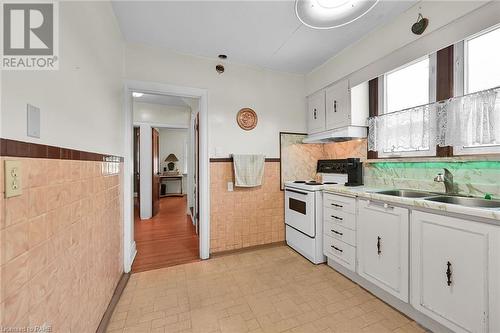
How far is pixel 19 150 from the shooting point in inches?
26.4

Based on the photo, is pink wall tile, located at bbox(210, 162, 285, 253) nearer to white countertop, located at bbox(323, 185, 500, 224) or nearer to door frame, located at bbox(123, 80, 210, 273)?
door frame, located at bbox(123, 80, 210, 273)

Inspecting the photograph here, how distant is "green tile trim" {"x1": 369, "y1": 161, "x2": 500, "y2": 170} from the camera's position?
1.58m

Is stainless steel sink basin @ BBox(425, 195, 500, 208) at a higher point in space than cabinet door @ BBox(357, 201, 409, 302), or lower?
higher

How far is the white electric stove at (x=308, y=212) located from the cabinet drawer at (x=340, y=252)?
0.35 ft

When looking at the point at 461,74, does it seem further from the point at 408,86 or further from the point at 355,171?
the point at 355,171

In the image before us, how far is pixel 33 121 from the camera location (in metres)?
0.75

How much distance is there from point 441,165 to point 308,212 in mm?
1298

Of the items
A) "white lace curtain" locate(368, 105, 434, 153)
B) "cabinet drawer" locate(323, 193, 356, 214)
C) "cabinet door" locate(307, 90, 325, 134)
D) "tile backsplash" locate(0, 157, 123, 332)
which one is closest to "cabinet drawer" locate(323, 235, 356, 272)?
"cabinet drawer" locate(323, 193, 356, 214)

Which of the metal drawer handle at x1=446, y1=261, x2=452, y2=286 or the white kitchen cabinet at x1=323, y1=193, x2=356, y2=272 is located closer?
the metal drawer handle at x1=446, y1=261, x2=452, y2=286

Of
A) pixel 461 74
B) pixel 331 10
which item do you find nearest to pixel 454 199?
pixel 461 74

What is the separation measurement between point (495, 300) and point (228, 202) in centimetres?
227

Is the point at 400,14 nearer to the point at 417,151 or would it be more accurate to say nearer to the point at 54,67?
the point at 417,151

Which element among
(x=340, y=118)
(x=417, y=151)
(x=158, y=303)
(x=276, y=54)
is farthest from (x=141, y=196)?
(x=417, y=151)

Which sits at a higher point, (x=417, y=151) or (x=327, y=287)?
(x=417, y=151)
